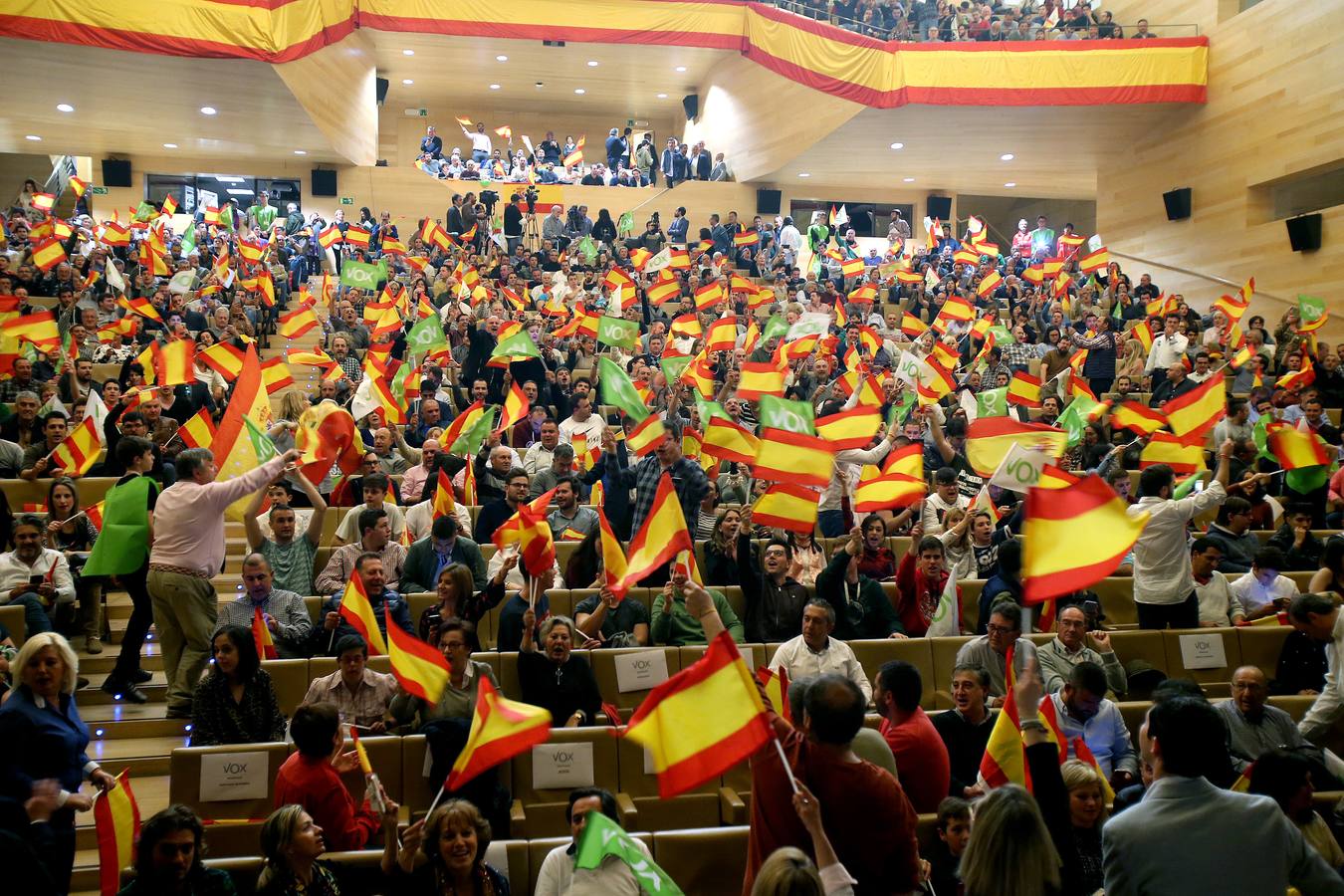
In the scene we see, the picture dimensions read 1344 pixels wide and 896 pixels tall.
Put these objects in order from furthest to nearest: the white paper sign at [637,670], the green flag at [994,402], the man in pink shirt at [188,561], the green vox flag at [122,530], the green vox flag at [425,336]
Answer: the green vox flag at [425,336], the green flag at [994,402], the green vox flag at [122,530], the white paper sign at [637,670], the man in pink shirt at [188,561]

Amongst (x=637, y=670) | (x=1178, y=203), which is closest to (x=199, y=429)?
(x=637, y=670)

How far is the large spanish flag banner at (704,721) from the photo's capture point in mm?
2920

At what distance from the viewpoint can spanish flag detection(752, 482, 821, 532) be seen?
6125 millimetres

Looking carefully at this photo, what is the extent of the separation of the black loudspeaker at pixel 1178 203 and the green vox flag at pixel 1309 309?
5.42 metres

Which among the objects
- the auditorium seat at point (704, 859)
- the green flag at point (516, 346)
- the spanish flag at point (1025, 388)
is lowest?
the auditorium seat at point (704, 859)

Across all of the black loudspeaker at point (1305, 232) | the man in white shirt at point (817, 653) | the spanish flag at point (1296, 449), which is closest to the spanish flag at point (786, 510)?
the man in white shirt at point (817, 653)

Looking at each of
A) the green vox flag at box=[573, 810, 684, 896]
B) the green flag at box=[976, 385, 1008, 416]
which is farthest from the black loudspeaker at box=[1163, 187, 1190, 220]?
the green vox flag at box=[573, 810, 684, 896]

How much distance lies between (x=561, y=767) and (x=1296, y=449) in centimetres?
633

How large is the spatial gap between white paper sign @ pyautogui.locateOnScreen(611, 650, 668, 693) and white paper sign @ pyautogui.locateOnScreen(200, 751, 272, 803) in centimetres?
176

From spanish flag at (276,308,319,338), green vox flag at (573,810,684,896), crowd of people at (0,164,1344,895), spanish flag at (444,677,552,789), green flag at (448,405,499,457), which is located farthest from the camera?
spanish flag at (276,308,319,338)

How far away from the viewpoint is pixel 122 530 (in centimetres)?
611

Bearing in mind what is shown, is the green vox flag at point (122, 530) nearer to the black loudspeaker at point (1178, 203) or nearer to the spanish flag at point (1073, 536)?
the spanish flag at point (1073, 536)

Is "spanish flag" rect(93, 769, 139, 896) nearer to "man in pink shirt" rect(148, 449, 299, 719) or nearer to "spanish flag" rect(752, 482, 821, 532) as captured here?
"man in pink shirt" rect(148, 449, 299, 719)

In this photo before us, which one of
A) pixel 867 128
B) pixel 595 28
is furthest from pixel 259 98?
pixel 867 128
